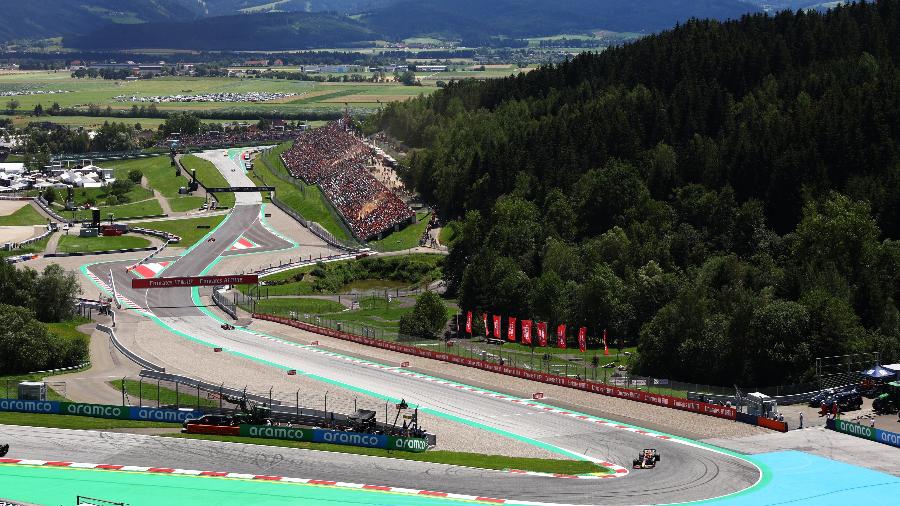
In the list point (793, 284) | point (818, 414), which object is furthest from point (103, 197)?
point (818, 414)

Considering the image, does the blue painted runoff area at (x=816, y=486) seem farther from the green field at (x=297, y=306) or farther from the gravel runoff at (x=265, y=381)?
the green field at (x=297, y=306)

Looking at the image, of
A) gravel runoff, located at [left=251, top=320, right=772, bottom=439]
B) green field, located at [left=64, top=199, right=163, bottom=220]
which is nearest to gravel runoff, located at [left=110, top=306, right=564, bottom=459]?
gravel runoff, located at [left=251, top=320, right=772, bottom=439]

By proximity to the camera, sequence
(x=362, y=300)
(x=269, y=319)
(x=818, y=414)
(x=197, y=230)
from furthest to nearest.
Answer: (x=197, y=230) < (x=362, y=300) < (x=269, y=319) < (x=818, y=414)

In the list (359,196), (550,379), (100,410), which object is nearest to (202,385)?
(100,410)

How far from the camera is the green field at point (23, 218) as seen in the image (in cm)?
16425

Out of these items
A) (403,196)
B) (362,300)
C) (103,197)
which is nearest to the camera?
(362,300)

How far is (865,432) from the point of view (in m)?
65.3

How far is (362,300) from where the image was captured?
115 meters

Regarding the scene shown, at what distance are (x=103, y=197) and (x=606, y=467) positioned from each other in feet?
452

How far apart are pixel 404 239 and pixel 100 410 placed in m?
74.5

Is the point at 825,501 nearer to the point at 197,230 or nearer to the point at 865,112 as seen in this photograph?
the point at 865,112

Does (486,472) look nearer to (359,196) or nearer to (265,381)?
(265,381)

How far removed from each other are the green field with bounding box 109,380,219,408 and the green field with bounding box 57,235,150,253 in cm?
6449

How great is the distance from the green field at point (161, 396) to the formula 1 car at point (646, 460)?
2465cm
